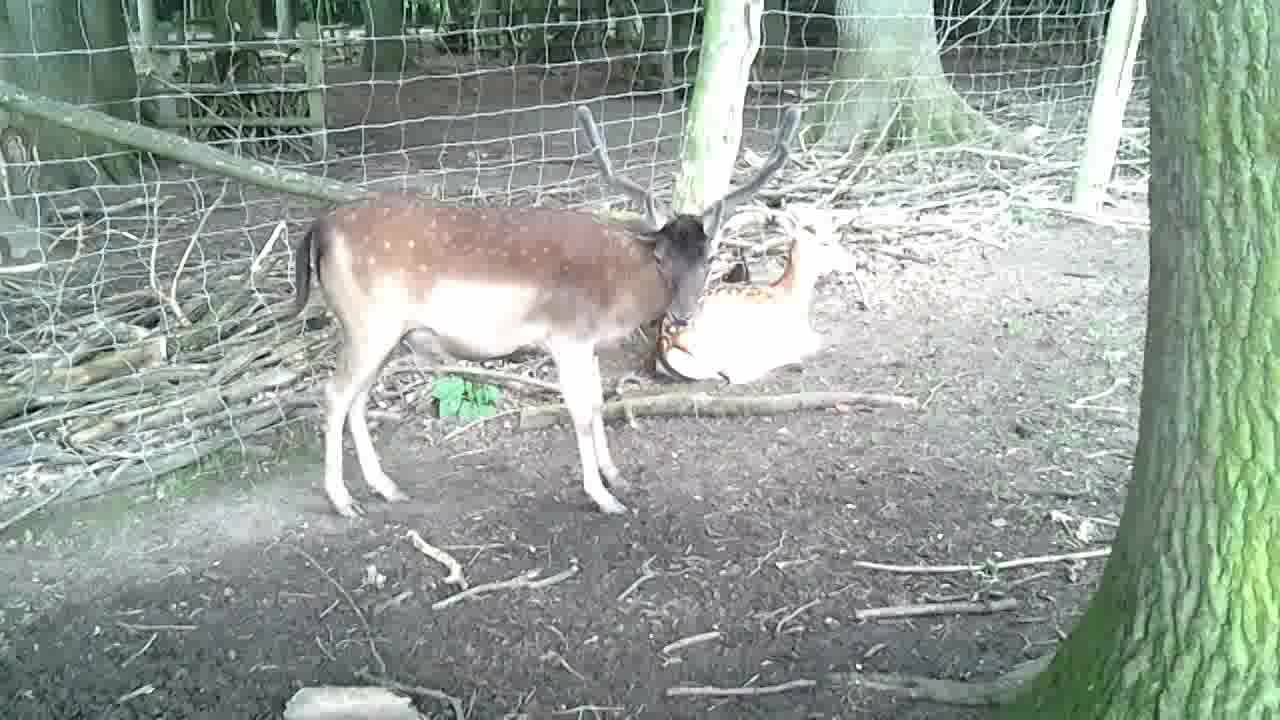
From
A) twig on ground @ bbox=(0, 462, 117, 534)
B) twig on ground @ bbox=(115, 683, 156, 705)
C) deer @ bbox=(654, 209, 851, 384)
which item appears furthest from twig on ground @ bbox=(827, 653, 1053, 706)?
twig on ground @ bbox=(0, 462, 117, 534)

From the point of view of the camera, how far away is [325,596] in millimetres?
3590

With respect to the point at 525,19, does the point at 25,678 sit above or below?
below

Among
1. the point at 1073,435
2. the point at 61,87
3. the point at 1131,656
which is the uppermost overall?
the point at 61,87

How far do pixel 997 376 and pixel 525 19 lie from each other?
1446 cm

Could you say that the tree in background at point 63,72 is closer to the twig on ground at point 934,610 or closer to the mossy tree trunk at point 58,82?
the mossy tree trunk at point 58,82

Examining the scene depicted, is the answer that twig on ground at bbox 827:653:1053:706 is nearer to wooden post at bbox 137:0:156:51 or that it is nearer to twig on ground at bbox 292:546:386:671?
twig on ground at bbox 292:546:386:671

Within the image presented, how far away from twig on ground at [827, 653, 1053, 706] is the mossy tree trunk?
562 cm

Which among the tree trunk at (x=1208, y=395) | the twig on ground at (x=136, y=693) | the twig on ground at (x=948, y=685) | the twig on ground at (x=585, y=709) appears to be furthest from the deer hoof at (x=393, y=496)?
the tree trunk at (x=1208, y=395)

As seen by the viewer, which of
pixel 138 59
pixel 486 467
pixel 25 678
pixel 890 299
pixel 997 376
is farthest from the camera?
pixel 138 59

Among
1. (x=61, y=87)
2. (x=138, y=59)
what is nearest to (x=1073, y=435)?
(x=61, y=87)

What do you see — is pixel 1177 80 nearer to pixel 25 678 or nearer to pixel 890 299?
pixel 25 678

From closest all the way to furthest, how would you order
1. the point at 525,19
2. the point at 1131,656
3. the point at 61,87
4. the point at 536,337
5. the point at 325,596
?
the point at 1131,656 → the point at 325,596 → the point at 536,337 → the point at 61,87 → the point at 525,19

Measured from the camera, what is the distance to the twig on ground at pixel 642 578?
355cm

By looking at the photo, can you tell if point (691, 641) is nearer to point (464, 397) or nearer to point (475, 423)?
point (475, 423)
